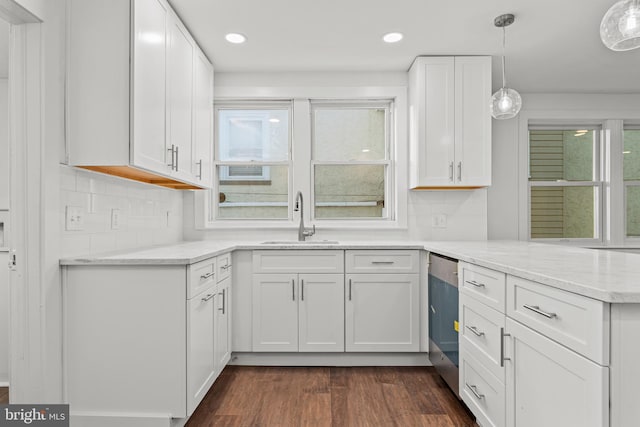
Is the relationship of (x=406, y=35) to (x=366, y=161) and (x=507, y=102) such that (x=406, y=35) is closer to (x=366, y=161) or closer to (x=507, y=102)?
(x=507, y=102)

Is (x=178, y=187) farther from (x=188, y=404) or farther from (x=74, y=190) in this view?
(x=188, y=404)

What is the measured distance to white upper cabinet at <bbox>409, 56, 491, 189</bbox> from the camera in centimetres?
299

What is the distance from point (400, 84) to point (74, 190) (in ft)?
8.75

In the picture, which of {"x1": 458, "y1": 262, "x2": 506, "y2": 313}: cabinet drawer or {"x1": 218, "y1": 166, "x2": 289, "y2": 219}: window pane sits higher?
{"x1": 218, "y1": 166, "x2": 289, "y2": 219}: window pane

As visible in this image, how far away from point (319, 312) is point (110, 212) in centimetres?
157

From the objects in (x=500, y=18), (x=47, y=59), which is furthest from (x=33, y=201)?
(x=500, y=18)

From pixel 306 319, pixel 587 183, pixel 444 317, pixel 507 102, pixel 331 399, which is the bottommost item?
pixel 331 399

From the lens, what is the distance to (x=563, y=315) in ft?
3.99

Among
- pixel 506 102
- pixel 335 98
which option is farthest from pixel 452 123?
pixel 335 98

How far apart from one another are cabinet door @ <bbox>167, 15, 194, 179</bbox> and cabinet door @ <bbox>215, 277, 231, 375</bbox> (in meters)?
0.84

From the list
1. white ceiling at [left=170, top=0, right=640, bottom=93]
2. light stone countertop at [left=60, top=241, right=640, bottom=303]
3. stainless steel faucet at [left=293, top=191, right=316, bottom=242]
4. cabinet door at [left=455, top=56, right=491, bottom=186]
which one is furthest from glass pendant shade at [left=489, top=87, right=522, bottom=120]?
stainless steel faucet at [left=293, top=191, right=316, bottom=242]

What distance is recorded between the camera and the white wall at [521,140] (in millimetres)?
3695

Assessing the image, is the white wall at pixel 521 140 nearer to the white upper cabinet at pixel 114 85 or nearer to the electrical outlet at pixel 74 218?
the white upper cabinet at pixel 114 85

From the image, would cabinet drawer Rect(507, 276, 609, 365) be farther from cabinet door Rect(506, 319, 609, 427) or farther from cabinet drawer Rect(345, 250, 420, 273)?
cabinet drawer Rect(345, 250, 420, 273)
